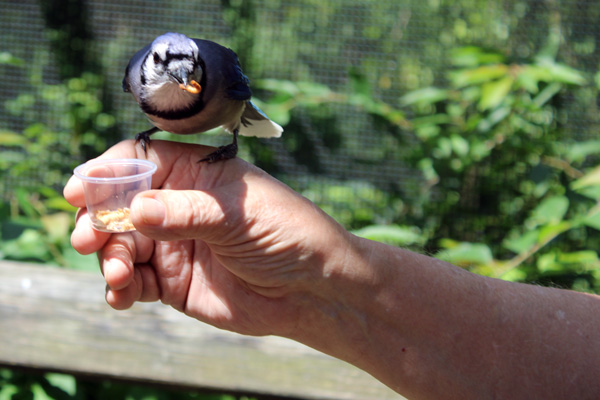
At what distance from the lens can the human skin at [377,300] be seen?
103cm

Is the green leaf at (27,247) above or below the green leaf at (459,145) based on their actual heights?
below

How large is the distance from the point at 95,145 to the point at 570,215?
2.25 meters

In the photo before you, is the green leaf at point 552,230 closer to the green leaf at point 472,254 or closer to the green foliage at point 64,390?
the green leaf at point 472,254

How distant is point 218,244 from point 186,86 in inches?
13.9

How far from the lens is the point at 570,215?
1.97 meters

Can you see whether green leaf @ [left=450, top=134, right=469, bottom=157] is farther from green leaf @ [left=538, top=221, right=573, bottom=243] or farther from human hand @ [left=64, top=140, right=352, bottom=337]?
human hand @ [left=64, top=140, right=352, bottom=337]

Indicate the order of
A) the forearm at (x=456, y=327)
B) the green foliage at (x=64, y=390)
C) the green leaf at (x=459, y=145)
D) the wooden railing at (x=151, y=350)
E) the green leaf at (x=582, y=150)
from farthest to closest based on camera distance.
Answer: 1. the green leaf at (x=459, y=145)
2. the green leaf at (x=582, y=150)
3. the green foliage at (x=64, y=390)
4. the wooden railing at (x=151, y=350)
5. the forearm at (x=456, y=327)

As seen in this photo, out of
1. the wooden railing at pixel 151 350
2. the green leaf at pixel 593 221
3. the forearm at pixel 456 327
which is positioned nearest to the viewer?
the forearm at pixel 456 327

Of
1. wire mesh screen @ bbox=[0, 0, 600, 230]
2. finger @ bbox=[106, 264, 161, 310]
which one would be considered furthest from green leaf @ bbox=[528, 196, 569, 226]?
finger @ bbox=[106, 264, 161, 310]

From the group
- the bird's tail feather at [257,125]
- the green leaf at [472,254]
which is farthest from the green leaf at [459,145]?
the bird's tail feather at [257,125]

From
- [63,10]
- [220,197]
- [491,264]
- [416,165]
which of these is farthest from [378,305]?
[63,10]

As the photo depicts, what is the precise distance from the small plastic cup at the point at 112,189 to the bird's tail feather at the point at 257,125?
0.51 m

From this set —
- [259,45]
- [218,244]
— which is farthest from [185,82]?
[259,45]

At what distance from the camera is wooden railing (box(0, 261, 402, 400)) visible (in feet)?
4.61
